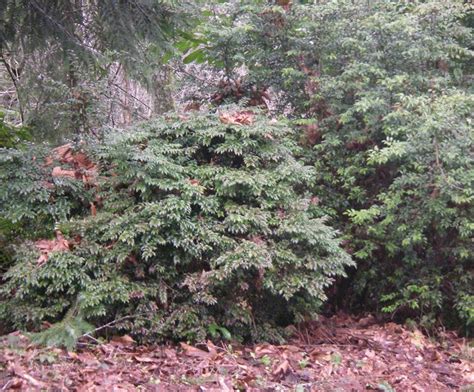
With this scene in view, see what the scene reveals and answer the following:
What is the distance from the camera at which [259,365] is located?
3617mm

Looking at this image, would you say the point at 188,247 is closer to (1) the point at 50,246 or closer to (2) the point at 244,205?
(2) the point at 244,205

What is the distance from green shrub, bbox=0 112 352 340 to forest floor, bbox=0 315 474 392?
0.25 meters

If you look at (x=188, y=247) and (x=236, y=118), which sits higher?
(x=236, y=118)

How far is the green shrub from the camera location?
369 centimetres

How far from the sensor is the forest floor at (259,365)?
2975 millimetres

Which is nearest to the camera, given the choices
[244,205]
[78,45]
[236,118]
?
[244,205]

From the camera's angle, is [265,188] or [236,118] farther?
[236,118]

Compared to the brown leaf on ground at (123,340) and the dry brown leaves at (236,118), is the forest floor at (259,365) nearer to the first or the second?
the brown leaf on ground at (123,340)

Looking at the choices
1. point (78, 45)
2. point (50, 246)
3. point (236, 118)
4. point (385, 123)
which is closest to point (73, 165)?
point (50, 246)

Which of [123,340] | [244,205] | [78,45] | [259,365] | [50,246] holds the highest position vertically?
[78,45]

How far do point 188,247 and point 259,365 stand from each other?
1.08 metres

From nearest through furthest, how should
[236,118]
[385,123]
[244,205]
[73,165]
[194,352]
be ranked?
[194,352] → [244,205] → [73,165] → [236,118] → [385,123]

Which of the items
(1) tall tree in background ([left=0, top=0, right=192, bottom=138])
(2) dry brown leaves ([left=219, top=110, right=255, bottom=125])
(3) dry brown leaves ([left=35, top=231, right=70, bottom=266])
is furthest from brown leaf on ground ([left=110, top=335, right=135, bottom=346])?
(1) tall tree in background ([left=0, top=0, right=192, bottom=138])

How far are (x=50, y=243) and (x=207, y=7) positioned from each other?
422cm
